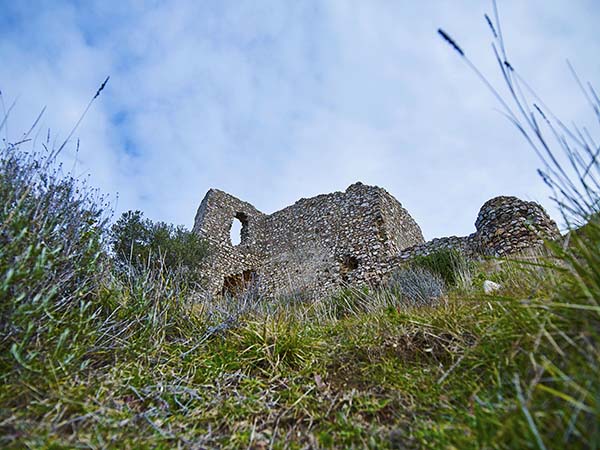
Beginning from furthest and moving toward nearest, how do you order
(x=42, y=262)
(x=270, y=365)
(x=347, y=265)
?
(x=347, y=265)
(x=270, y=365)
(x=42, y=262)

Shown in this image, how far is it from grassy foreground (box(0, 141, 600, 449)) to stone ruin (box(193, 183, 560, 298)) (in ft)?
16.0

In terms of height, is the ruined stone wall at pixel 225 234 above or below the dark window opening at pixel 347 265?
above

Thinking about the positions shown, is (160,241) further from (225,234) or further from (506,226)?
(506,226)

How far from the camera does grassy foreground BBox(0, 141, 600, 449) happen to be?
0.99 metres

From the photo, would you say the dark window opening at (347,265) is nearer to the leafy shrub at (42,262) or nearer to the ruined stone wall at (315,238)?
the ruined stone wall at (315,238)

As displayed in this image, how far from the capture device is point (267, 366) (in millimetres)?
1752

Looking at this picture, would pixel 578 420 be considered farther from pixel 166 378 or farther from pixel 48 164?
pixel 48 164

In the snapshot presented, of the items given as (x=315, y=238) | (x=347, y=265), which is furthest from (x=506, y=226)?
(x=315, y=238)

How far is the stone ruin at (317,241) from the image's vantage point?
8.00m

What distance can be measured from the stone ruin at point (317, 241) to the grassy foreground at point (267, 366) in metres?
4.87

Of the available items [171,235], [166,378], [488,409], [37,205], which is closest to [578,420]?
[488,409]

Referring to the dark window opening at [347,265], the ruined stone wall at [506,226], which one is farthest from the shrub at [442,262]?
the dark window opening at [347,265]

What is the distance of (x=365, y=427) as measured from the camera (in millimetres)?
1194

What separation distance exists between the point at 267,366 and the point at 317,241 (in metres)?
7.94
